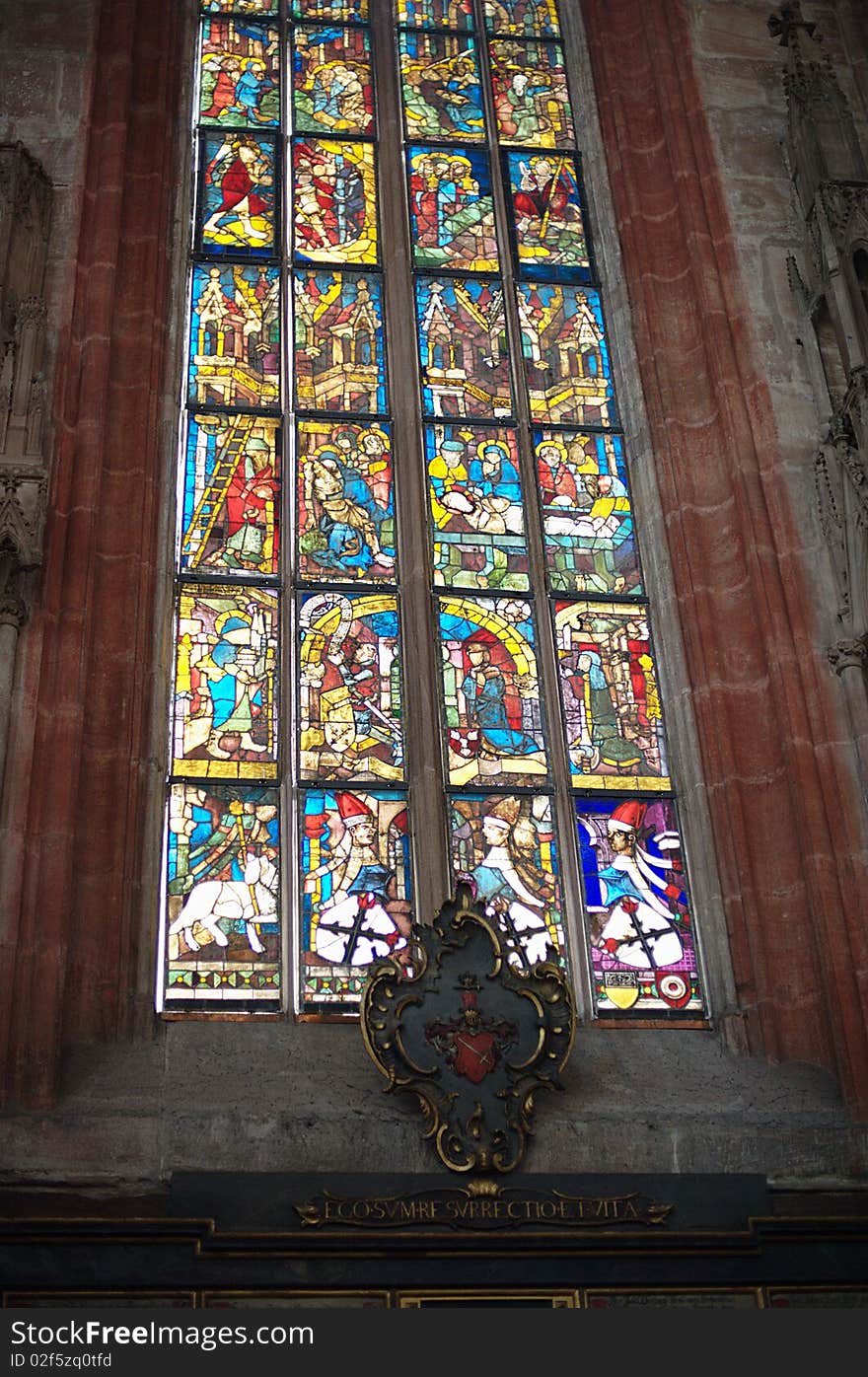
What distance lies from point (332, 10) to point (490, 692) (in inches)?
219

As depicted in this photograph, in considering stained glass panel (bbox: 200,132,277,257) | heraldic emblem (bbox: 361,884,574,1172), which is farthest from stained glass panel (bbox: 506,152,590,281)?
heraldic emblem (bbox: 361,884,574,1172)

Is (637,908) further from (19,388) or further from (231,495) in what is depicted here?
(19,388)

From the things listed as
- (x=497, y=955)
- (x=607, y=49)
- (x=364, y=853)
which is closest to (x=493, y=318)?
(x=607, y=49)

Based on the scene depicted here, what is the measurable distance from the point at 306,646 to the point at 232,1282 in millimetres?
3534

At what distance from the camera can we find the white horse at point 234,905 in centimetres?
877

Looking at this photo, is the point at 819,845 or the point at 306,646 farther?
the point at 306,646

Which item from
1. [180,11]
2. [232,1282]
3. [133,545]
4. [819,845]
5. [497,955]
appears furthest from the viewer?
[180,11]

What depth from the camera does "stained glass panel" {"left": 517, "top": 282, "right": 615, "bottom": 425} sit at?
1092cm

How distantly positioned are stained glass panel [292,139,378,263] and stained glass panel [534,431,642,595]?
182 cm

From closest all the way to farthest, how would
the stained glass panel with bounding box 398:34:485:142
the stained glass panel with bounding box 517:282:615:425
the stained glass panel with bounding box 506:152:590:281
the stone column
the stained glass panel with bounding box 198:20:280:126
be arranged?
the stone column
the stained glass panel with bounding box 517:282:615:425
the stained glass panel with bounding box 506:152:590:281
the stained glass panel with bounding box 198:20:280:126
the stained glass panel with bounding box 398:34:485:142

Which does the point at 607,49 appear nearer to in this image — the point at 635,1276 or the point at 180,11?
the point at 180,11

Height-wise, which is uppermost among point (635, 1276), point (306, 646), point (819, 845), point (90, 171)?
point (90, 171)

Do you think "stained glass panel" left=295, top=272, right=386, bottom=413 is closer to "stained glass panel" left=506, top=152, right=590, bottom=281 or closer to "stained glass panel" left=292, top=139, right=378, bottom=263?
"stained glass panel" left=292, top=139, right=378, bottom=263

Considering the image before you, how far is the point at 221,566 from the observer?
32.7 ft
